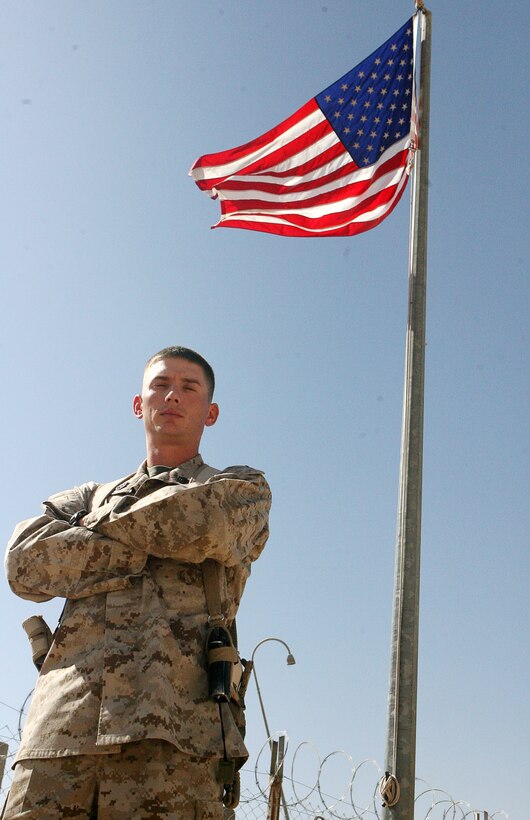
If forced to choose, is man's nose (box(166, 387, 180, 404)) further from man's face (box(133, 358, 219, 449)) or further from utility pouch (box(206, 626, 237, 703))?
utility pouch (box(206, 626, 237, 703))

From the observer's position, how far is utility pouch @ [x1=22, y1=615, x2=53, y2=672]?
134 inches

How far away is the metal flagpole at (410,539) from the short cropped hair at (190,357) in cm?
233

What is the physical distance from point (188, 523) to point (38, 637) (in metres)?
0.76

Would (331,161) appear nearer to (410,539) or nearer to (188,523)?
(410,539)

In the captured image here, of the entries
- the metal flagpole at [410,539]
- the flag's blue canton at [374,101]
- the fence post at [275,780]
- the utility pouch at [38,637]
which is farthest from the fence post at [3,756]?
the flag's blue canton at [374,101]

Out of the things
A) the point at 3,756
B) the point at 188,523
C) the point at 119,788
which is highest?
the point at 188,523

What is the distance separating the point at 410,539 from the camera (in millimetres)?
5871

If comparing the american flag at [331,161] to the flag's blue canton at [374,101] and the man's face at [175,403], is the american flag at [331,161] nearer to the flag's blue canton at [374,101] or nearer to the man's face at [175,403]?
the flag's blue canton at [374,101]

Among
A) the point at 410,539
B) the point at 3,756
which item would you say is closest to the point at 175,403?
the point at 410,539

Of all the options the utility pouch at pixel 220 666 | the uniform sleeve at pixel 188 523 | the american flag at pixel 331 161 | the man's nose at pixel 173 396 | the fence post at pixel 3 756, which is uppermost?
the american flag at pixel 331 161

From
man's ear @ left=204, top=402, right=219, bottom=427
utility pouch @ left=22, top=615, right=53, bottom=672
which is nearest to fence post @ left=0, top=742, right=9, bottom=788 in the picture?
utility pouch @ left=22, top=615, right=53, bottom=672

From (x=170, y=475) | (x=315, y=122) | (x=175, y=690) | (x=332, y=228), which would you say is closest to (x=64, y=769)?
(x=175, y=690)

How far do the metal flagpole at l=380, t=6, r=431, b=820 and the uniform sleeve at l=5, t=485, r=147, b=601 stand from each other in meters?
2.66

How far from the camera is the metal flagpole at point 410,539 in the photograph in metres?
5.20
